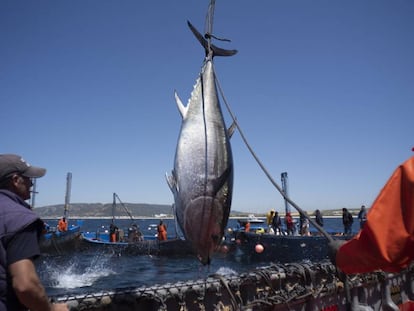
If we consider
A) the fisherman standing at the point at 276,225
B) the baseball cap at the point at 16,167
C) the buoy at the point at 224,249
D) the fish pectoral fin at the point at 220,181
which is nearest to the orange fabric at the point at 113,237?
the buoy at the point at 224,249

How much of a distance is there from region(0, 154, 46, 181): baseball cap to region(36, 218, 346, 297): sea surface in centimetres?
1145

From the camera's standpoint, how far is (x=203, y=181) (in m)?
3.17

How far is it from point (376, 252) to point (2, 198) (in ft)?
7.55

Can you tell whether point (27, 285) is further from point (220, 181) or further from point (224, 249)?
point (224, 249)

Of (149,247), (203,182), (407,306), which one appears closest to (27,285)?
(203,182)

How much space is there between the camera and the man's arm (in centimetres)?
188

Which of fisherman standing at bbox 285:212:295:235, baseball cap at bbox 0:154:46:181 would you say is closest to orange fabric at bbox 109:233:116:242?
fisherman standing at bbox 285:212:295:235

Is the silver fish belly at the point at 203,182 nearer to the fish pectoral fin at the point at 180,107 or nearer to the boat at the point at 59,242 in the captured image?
the fish pectoral fin at the point at 180,107

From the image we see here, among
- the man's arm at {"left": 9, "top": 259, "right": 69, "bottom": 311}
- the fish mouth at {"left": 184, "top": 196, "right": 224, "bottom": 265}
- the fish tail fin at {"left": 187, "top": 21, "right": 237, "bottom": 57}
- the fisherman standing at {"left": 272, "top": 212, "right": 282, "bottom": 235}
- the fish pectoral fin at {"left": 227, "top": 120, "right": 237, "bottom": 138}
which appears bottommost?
the fisherman standing at {"left": 272, "top": 212, "right": 282, "bottom": 235}

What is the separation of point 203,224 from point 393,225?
1770mm

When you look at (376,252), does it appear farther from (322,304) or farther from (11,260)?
(322,304)

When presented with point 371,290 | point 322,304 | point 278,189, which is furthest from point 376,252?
point 371,290

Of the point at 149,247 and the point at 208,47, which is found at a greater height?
the point at 208,47

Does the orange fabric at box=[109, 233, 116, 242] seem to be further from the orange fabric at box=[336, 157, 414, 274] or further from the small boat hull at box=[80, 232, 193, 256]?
the orange fabric at box=[336, 157, 414, 274]
